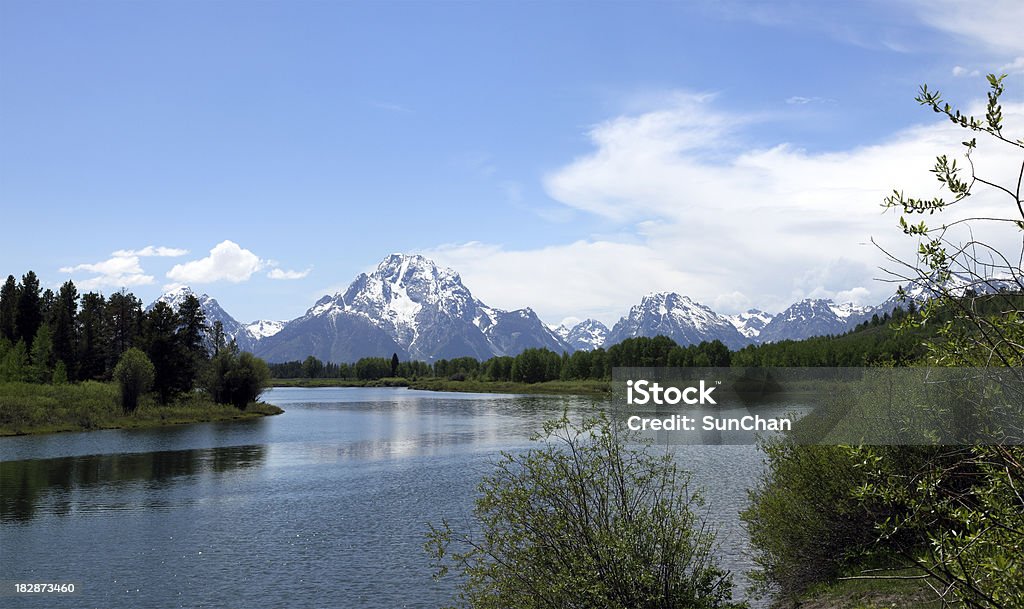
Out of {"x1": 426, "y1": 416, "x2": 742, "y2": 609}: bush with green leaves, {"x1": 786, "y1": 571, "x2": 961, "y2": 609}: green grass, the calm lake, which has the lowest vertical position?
the calm lake

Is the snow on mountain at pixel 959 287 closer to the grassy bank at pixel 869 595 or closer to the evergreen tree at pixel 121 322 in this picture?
the grassy bank at pixel 869 595

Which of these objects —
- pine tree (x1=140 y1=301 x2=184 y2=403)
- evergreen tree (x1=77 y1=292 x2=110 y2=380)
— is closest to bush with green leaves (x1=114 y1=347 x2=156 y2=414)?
pine tree (x1=140 y1=301 x2=184 y2=403)

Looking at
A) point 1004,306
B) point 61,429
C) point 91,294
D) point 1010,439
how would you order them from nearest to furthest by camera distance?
point 1004,306 < point 1010,439 < point 61,429 < point 91,294

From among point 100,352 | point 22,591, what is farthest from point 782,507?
point 100,352

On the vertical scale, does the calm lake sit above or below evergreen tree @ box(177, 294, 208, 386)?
below

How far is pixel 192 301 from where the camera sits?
424 ft

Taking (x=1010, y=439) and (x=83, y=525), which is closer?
(x=1010, y=439)

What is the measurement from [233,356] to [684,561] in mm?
123084

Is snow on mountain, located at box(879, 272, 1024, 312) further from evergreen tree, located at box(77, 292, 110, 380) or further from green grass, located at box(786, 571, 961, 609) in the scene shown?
evergreen tree, located at box(77, 292, 110, 380)

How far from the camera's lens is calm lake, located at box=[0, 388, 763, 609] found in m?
29.7

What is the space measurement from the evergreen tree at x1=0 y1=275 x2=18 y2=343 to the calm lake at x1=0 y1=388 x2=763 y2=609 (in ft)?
174

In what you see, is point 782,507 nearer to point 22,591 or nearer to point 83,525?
point 22,591

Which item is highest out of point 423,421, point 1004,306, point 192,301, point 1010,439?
point 192,301

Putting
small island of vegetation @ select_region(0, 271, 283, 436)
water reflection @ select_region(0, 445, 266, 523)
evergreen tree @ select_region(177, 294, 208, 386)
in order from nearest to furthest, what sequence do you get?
1. water reflection @ select_region(0, 445, 266, 523)
2. small island of vegetation @ select_region(0, 271, 283, 436)
3. evergreen tree @ select_region(177, 294, 208, 386)
